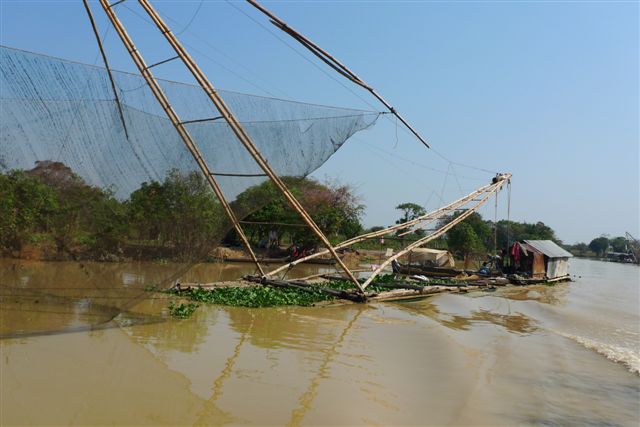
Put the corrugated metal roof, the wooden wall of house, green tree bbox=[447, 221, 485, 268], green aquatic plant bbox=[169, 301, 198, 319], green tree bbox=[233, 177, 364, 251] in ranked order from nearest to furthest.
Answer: green aquatic plant bbox=[169, 301, 198, 319], the wooden wall of house, the corrugated metal roof, green tree bbox=[233, 177, 364, 251], green tree bbox=[447, 221, 485, 268]

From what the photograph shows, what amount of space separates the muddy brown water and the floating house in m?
10.2

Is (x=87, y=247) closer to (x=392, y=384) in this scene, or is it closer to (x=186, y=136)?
(x=186, y=136)

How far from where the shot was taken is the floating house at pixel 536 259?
2009cm

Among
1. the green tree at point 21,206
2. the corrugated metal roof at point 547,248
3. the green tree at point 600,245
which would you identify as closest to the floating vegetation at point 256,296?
the green tree at point 21,206

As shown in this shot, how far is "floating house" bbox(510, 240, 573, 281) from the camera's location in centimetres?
2009

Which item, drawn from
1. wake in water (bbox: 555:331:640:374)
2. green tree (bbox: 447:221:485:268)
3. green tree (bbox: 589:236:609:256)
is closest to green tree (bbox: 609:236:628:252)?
green tree (bbox: 589:236:609:256)

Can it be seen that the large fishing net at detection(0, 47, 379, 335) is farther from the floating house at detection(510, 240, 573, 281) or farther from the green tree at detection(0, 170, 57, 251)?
the floating house at detection(510, 240, 573, 281)

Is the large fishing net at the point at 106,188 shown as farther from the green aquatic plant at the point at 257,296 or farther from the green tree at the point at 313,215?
the green tree at the point at 313,215

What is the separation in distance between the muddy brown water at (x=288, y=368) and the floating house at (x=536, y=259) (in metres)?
10.2

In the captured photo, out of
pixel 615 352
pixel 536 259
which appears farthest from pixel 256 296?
pixel 536 259

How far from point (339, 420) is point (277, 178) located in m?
4.60

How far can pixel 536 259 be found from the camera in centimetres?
2022

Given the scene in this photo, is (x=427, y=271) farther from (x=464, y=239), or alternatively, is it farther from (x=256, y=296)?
(x=256, y=296)

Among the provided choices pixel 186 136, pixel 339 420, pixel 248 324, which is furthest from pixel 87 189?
pixel 339 420
